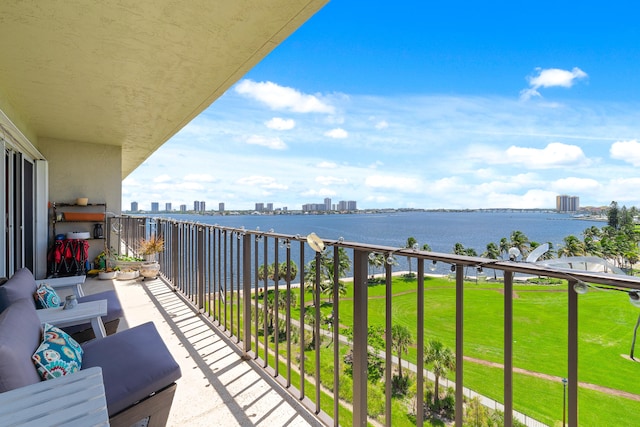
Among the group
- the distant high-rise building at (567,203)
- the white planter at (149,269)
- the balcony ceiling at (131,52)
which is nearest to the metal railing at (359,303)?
the balcony ceiling at (131,52)

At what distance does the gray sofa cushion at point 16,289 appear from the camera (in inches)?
67.7

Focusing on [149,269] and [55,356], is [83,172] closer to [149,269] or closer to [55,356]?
[149,269]

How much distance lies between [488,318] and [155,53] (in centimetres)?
3202

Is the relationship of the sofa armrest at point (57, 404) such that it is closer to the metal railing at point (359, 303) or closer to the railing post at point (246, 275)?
the metal railing at point (359, 303)

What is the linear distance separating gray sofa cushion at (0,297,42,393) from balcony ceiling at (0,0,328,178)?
6.48 ft

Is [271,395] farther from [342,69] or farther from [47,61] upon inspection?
[342,69]

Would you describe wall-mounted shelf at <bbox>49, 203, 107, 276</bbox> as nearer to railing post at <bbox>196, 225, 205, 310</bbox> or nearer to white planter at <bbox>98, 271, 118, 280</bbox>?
white planter at <bbox>98, 271, 118, 280</bbox>

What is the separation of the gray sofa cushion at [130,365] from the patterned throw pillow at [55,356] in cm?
9

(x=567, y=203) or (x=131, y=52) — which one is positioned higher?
(x=131, y=52)

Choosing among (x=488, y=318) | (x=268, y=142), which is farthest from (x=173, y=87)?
(x=268, y=142)

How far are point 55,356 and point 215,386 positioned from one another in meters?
0.89

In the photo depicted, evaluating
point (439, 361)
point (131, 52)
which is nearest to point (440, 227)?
point (439, 361)

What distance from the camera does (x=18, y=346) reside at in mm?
1180

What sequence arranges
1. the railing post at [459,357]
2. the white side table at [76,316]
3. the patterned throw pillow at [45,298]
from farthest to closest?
the patterned throw pillow at [45,298], the white side table at [76,316], the railing post at [459,357]
